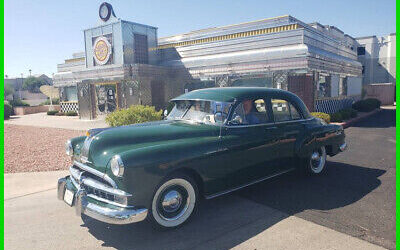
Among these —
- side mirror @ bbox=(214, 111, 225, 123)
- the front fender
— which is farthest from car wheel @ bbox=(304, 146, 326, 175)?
the front fender

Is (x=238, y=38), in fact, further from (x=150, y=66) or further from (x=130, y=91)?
(x=130, y=91)

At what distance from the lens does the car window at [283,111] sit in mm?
4710

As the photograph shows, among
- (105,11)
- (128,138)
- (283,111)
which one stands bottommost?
(128,138)

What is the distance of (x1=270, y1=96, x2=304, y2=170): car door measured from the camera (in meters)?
4.66

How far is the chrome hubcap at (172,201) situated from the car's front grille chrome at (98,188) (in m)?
0.53

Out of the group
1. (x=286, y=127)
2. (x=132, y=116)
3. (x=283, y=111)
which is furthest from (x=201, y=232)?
(x=132, y=116)

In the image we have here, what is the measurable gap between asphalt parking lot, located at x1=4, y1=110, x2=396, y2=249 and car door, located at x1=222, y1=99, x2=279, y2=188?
0.46 metres

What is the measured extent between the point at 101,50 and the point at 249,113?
15.6m

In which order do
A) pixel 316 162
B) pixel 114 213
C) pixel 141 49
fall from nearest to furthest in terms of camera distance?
1. pixel 114 213
2. pixel 316 162
3. pixel 141 49

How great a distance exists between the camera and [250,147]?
417cm

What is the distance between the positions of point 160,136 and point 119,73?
13.8 metres

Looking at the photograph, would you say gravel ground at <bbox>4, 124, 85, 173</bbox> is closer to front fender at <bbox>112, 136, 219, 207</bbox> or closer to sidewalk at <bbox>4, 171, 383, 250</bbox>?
sidewalk at <bbox>4, 171, 383, 250</bbox>

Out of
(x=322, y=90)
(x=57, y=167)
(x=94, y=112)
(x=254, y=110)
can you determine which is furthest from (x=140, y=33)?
(x=254, y=110)

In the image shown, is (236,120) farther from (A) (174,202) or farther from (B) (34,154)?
(B) (34,154)
